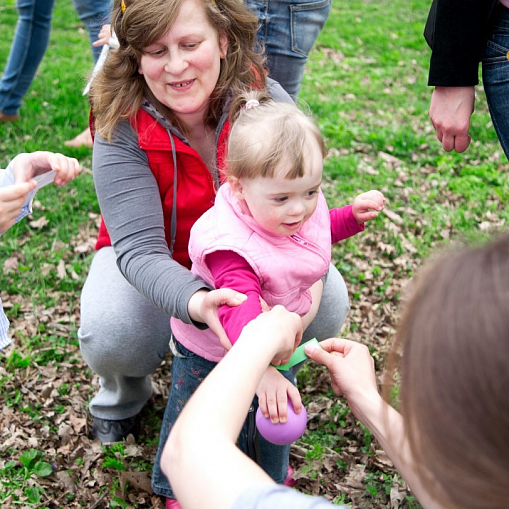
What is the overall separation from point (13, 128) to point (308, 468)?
393 centimetres

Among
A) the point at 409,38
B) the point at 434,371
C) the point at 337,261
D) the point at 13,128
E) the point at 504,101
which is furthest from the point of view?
the point at 409,38

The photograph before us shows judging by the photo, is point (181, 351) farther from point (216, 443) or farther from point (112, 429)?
point (216, 443)

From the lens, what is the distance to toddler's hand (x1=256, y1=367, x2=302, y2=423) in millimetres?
1879

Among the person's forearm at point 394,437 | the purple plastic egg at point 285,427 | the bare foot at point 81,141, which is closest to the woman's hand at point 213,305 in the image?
the purple plastic egg at point 285,427

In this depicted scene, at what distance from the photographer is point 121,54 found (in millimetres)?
2402

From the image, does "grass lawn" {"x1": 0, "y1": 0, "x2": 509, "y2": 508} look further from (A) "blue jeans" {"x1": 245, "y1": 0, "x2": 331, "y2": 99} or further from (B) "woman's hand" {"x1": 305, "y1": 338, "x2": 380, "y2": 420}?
(A) "blue jeans" {"x1": 245, "y1": 0, "x2": 331, "y2": 99}

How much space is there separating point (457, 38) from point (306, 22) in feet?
2.84

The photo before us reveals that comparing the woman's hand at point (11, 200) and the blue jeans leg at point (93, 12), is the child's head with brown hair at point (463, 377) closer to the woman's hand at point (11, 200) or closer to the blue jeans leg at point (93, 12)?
the woman's hand at point (11, 200)

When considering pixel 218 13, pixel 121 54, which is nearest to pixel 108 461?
pixel 121 54

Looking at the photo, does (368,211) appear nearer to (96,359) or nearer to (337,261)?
(96,359)

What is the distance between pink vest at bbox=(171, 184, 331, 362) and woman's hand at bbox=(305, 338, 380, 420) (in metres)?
0.24

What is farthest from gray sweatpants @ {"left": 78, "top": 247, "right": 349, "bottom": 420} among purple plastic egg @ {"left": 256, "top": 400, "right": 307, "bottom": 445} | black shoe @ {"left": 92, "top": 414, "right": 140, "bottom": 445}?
purple plastic egg @ {"left": 256, "top": 400, "right": 307, "bottom": 445}

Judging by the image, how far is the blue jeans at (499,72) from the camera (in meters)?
2.33

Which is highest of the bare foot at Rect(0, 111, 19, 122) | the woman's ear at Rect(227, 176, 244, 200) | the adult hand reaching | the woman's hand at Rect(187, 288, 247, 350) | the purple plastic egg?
the adult hand reaching
